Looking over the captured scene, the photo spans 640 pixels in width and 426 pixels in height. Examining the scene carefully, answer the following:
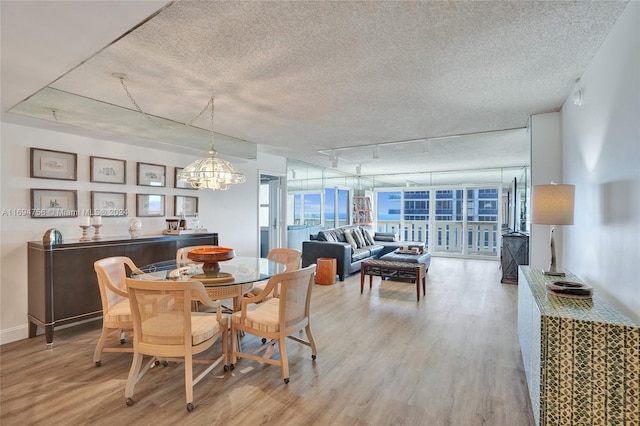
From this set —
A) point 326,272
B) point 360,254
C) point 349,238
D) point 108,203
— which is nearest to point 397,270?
point 326,272

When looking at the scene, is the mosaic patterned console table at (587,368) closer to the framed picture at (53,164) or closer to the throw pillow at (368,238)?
the framed picture at (53,164)

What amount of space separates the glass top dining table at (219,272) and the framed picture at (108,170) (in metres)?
1.46

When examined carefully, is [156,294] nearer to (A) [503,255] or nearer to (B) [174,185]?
(B) [174,185]

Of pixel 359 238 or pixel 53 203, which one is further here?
pixel 359 238

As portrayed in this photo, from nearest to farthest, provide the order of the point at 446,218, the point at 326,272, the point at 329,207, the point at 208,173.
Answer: the point at 208,173, the point at 326,272, the point at 329,207, the point at 446,218

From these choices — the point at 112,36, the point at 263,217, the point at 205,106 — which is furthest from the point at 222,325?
the point at 263,217

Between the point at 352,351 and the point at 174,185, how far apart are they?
3502 mm

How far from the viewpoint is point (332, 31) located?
2078 mm

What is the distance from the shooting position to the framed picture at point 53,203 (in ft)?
11.1

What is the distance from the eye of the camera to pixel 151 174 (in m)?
4.43

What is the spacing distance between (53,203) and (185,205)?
5.35 feet

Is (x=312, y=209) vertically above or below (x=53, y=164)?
below

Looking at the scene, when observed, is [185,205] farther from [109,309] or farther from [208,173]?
[109,309]

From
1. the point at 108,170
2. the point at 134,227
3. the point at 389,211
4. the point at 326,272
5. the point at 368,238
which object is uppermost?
the point at 108,170
